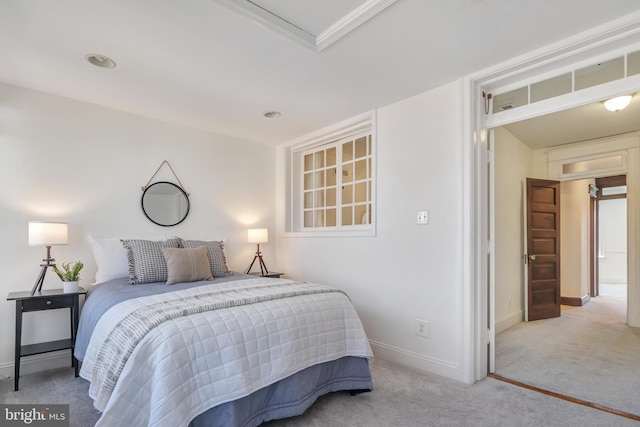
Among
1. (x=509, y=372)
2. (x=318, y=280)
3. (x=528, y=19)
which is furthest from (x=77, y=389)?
(x=528, y=19)

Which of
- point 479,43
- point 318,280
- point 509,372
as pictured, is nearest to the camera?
point 479,43

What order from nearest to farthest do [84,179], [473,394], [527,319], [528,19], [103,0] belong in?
[103,0] < [528,19] < [473,394] < [84,179] < [527,319]

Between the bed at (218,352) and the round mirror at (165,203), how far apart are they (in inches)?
42.2

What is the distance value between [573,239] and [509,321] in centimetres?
232

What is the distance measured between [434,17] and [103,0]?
1813 mm

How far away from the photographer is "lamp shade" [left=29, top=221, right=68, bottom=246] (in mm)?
2592

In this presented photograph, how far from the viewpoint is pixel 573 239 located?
213 inches

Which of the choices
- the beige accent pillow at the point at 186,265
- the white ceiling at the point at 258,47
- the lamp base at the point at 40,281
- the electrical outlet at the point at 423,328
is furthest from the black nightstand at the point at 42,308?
the electrical outlet at the point at 423,328

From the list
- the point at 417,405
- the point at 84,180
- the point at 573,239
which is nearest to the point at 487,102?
the point at 417,405

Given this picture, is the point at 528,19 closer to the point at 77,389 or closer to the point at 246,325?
the point at 246,325

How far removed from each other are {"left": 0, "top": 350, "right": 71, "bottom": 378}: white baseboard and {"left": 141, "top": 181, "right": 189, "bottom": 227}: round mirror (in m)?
1.41

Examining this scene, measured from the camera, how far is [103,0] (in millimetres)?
1775

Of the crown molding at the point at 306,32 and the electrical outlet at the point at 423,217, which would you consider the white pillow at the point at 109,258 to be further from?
the electrical outlet at the point at 423,217

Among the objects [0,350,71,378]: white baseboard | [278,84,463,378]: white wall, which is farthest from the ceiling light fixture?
[0,350,71,378]: white baseboard
